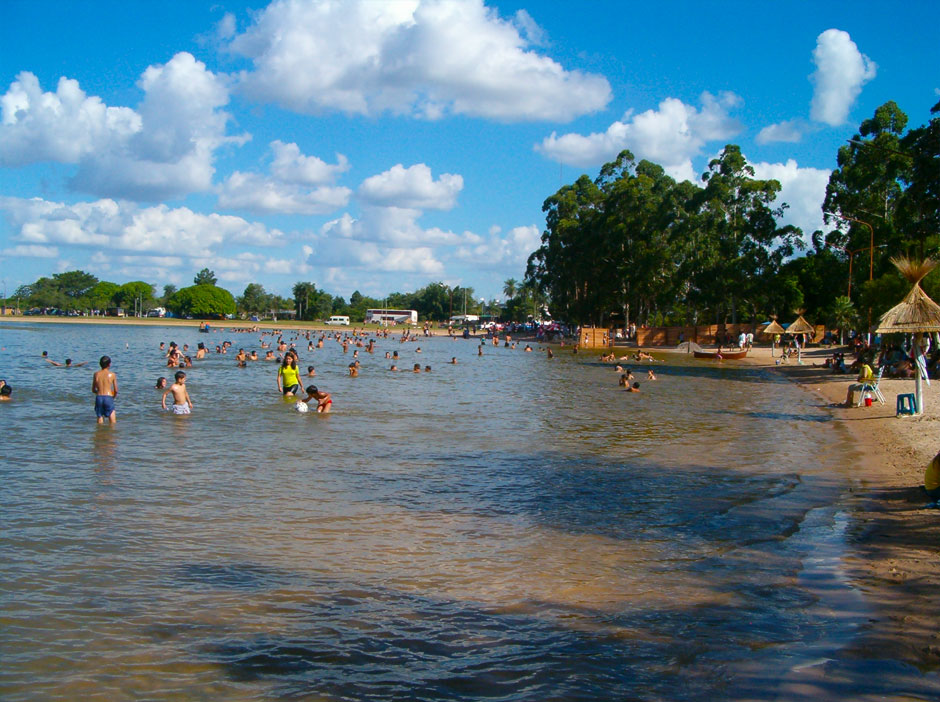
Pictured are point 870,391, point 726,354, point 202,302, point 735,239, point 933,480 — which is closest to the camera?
point 933,480

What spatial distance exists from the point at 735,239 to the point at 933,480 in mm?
49671

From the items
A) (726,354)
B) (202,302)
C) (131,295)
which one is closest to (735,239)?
(726,354)

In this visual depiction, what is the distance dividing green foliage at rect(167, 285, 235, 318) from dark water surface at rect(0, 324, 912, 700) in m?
139

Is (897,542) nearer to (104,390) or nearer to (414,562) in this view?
(414,562)

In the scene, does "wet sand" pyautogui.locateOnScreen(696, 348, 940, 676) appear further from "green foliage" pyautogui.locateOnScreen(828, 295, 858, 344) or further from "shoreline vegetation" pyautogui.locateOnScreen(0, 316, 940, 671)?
"green foliage" pyautogui.locateOnScreen(828, 295, 858, 344)

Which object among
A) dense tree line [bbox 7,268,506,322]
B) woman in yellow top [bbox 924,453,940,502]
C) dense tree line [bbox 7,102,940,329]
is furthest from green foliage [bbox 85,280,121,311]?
woman in yellow top [bbox 924,453,940,502]

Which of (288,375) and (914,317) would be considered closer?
(914,317)

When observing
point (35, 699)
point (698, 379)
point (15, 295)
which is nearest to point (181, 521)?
point (35, 699)

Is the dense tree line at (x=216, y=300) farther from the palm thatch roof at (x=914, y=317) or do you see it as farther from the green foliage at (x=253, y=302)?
the palm thatch roof at (x=914, y=317)

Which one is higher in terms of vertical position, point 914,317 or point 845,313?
point 845,313

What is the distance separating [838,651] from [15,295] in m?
213

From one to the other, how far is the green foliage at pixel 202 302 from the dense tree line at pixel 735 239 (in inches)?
3609

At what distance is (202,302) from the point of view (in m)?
149

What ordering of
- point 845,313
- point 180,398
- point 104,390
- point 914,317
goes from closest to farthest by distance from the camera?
point 104,390 → point 914,317 → point 180,398 → point 845,313
